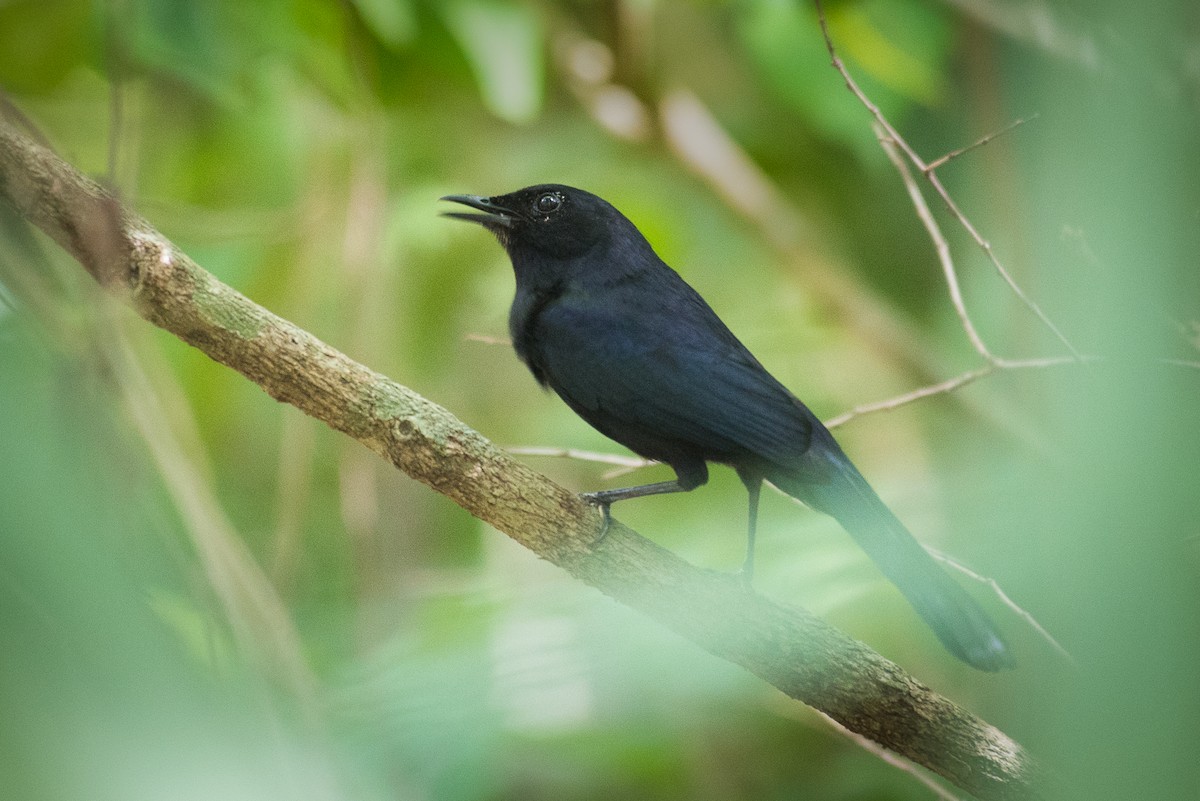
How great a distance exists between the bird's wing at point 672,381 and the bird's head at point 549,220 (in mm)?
412

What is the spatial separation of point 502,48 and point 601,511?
2104mm

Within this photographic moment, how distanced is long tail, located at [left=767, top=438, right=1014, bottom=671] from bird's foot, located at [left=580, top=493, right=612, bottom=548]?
501mm

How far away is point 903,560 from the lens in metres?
2.61

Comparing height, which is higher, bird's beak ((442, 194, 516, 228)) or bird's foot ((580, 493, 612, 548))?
bird's beak ((442, 194, 516, 228))

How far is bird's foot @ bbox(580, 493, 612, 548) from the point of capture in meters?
2.38

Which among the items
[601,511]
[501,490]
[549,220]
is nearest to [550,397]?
[549,220]

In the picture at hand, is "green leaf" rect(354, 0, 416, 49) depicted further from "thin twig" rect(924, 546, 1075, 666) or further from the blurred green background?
"thin twig" rect(924, 546, 1075, 666)

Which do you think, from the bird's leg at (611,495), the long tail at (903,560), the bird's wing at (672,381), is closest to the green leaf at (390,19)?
the bird's wing at (672,381)

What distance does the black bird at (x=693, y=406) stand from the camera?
2.59 metres

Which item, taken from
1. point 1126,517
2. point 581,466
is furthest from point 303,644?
point 1126,517

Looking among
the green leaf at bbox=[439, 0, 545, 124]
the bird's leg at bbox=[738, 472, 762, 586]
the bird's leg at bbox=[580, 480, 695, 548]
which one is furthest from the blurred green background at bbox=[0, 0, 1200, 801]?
the bird's leg at bbox=[580, 480, 695, 548]

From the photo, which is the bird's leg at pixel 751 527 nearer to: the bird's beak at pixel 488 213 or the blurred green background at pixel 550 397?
the blurred green background at pixel 550 397

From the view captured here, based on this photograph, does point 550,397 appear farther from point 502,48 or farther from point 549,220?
point 502,48

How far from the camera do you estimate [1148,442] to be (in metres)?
1.39
